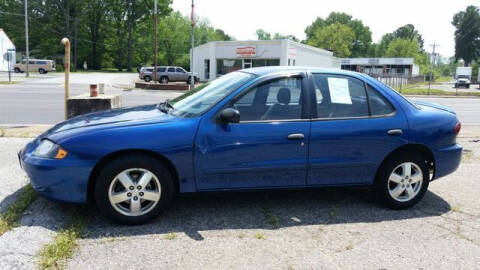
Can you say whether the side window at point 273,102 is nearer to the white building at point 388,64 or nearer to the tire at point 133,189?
the tire at point 133,189

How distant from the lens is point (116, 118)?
4.29 metres

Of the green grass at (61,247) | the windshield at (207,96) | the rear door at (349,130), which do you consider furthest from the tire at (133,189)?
the rear door at (349,130)

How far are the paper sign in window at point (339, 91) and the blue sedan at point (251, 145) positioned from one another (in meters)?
0.01

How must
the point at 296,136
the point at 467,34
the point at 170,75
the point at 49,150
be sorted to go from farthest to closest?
the point at 467,34 < the point at 170,75 < the point at 296,136 < the point at 49,150

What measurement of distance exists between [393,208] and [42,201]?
3663 millimetres

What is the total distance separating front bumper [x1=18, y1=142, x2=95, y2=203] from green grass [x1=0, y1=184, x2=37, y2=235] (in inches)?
14.6

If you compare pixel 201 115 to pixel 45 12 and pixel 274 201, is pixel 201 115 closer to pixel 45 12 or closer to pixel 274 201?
pixel 274 201

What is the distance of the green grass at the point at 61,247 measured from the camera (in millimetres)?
3142

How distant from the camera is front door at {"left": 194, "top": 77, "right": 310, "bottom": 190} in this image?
13.2 feet

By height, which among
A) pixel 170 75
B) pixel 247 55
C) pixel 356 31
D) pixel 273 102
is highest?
pixel 356 31

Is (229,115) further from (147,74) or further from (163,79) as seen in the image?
(147,74)

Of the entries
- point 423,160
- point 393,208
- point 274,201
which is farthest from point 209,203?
point 423,160

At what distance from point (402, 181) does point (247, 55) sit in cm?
3482

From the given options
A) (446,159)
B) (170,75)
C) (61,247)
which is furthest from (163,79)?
(61,247)
